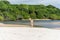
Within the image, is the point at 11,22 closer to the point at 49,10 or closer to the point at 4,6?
the point at 4,6

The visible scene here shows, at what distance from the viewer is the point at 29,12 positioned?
18.7 feet

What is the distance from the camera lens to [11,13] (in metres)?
5.79

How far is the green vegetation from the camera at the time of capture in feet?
18.4

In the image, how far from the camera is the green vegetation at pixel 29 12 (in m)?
5.62
